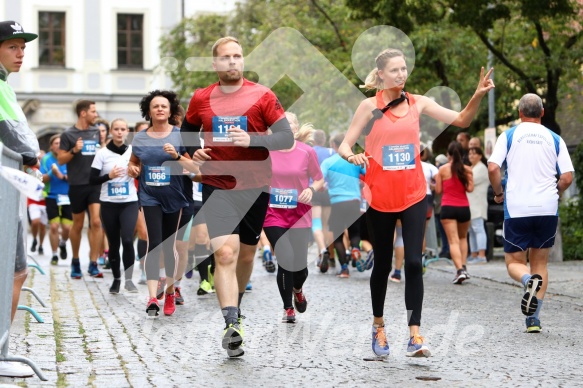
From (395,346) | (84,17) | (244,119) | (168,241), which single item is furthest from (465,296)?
(84,17)

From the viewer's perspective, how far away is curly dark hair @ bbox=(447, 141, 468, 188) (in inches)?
589

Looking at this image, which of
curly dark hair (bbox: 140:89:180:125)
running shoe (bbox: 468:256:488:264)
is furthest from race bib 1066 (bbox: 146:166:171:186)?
running shoe (bbox: 468:256:488:264)

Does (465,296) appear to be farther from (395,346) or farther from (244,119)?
(244,119)

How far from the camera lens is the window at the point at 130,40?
44344 mm

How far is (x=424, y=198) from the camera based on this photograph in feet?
24.7

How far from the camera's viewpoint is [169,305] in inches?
404

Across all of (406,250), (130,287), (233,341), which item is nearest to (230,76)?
(406,250)

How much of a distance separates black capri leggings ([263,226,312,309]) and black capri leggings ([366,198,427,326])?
2130 millimetres

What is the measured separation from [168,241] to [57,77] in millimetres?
34475

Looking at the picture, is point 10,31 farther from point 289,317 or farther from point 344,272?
point 344,272

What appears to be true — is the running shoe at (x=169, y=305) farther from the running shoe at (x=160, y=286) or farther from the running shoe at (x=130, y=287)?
the running shoe at (x=130, y=287)

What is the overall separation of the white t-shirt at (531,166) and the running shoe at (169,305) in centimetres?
296

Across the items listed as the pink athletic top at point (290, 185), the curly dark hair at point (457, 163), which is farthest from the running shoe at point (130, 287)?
the curly dark hair at point (457, 163)

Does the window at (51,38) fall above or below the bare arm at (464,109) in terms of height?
above
